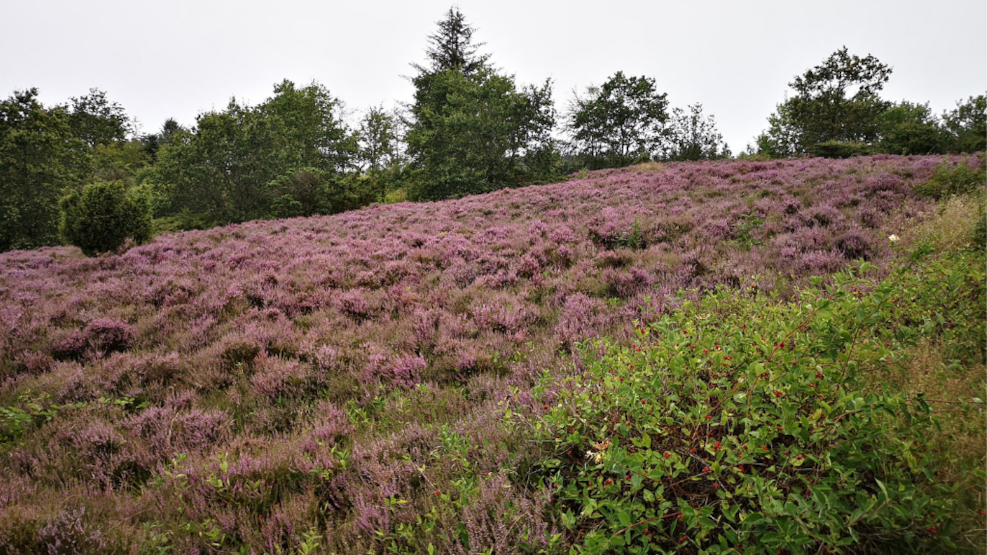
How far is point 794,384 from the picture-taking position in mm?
1823

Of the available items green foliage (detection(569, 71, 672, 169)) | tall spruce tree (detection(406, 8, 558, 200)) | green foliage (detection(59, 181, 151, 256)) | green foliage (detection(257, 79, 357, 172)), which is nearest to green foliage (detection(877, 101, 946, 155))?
green foliage (detection(569, 71, 672, 169))

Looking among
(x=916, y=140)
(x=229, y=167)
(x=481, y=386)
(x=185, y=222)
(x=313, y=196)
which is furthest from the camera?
(x=229, y=167)

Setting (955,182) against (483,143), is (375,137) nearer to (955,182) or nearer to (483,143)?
(483,143)

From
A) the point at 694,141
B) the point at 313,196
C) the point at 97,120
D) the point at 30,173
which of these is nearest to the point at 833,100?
the point at 694,141

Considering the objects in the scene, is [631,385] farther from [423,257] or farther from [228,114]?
[228,114]

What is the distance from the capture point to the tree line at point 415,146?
2147 centimetres

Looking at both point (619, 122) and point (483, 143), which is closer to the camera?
point (483, 143)

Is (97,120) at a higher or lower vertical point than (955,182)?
higher

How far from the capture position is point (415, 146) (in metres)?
25.9

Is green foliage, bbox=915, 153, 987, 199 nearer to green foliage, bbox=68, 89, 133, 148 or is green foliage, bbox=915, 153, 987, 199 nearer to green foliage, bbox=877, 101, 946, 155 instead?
green foliage, bbox=877, 101, 946, 155

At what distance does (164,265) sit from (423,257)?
670 cm

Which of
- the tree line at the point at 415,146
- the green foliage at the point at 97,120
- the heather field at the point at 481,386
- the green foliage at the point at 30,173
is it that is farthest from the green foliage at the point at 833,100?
the green foliage at the point at 97,120

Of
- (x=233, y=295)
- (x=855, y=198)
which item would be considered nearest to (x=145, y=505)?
(x=233, y=295)

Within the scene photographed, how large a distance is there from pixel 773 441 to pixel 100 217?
15.8m
